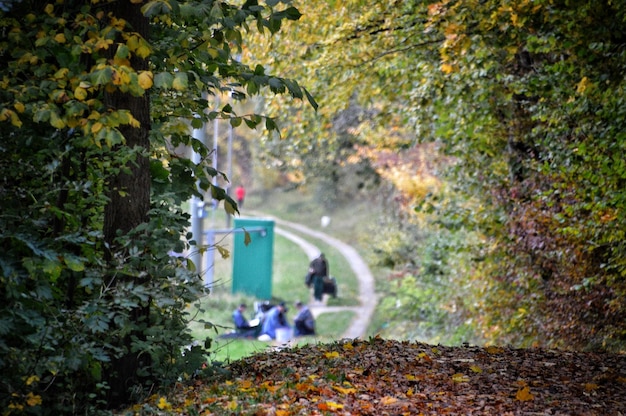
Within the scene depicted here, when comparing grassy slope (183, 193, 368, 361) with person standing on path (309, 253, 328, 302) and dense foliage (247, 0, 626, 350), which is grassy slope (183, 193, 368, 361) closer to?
person standing on path (309, 253, 328, 302)

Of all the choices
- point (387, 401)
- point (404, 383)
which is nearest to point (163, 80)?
point (387, 401)

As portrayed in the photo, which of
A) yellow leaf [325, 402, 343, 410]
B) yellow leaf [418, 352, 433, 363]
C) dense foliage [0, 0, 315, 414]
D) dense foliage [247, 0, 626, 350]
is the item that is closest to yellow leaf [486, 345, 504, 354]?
yellow leaf [418, 352, 433, 363]

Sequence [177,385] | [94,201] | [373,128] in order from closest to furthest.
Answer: [94,201] < [177,385] < [373,128]

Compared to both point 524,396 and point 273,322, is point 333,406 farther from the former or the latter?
point 273,322

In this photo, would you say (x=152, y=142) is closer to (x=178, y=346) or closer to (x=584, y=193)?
(x=178, y=346)

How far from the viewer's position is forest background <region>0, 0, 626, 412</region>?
4605mm

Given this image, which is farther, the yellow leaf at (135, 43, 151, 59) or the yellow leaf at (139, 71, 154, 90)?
the yellow leaf at (135, 43, 151, 59)

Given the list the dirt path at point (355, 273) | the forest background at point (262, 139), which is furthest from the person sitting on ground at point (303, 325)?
the forest background at point (262, 139)

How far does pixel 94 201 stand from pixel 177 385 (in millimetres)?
1426

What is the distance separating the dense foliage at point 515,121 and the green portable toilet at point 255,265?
12568 millimetres

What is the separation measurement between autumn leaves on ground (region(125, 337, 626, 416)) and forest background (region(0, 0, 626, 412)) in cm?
57

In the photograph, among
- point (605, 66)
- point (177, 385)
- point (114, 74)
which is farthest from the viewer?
point (605, 66)

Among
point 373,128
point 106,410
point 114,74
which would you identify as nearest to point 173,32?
point 114,74

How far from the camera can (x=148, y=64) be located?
5414 mm
